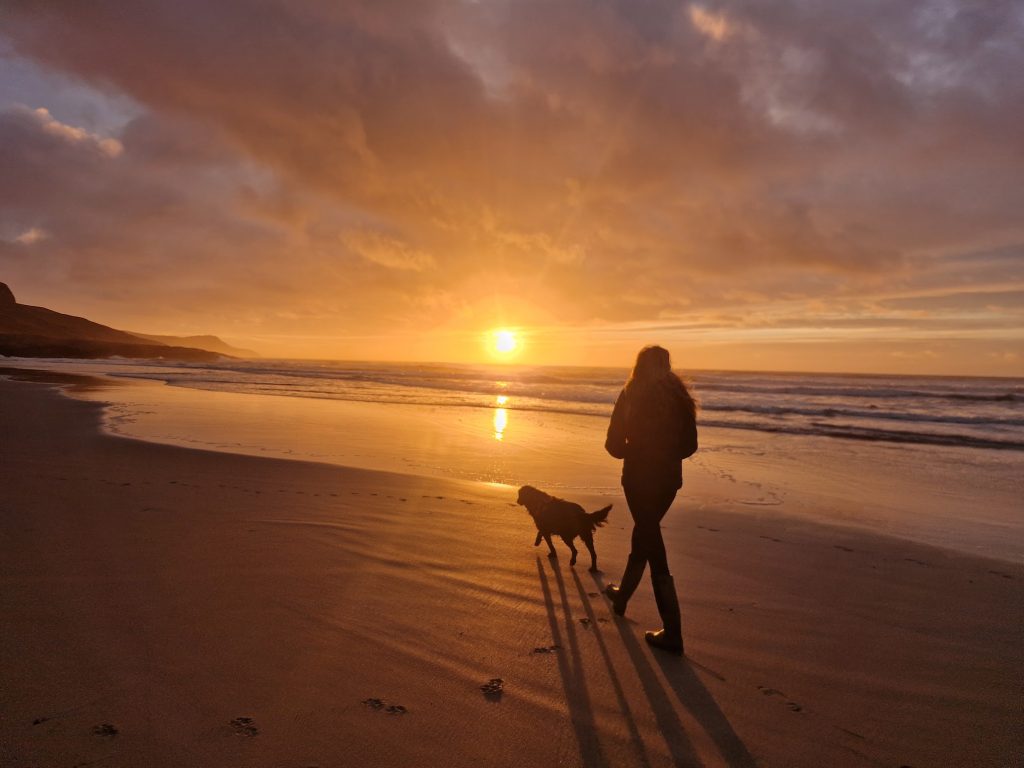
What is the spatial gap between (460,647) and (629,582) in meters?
1.45

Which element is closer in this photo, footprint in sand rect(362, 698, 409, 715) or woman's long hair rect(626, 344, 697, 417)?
footprint in sand rect(362, 698, 409, 715)

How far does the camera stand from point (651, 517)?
14.0 feet

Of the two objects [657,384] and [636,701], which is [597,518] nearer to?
[657,384]

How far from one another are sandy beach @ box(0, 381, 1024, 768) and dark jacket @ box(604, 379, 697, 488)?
49.0 inches

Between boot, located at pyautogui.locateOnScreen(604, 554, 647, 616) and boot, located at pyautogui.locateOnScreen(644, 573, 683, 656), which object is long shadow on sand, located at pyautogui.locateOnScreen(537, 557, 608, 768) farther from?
boot, located at pyautogui.locateOnScreen(644, 573, 683, 656)

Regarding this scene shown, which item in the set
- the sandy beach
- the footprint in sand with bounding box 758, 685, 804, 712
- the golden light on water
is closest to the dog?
the sandy beach

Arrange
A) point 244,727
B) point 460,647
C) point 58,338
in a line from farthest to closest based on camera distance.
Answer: point 58,338 → point 460,647 → point 244,727

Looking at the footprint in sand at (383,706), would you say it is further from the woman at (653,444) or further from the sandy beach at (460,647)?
the woman at (653,444)

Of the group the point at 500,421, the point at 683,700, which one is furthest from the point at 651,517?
the point at 500,421

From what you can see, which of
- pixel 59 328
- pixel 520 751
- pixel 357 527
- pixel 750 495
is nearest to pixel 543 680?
pixel 520 751

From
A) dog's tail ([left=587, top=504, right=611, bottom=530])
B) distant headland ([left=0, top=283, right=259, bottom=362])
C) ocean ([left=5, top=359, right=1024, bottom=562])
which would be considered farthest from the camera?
distant headland ([left=0, top=283, right=259, bottom=362])

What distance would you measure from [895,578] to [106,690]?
662 centimetres

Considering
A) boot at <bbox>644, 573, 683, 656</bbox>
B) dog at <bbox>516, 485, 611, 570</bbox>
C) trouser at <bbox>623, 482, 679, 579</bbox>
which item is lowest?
boot at <bbox>644, 573, 683, 656</bbox>

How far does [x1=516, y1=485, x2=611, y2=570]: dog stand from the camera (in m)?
5.58
